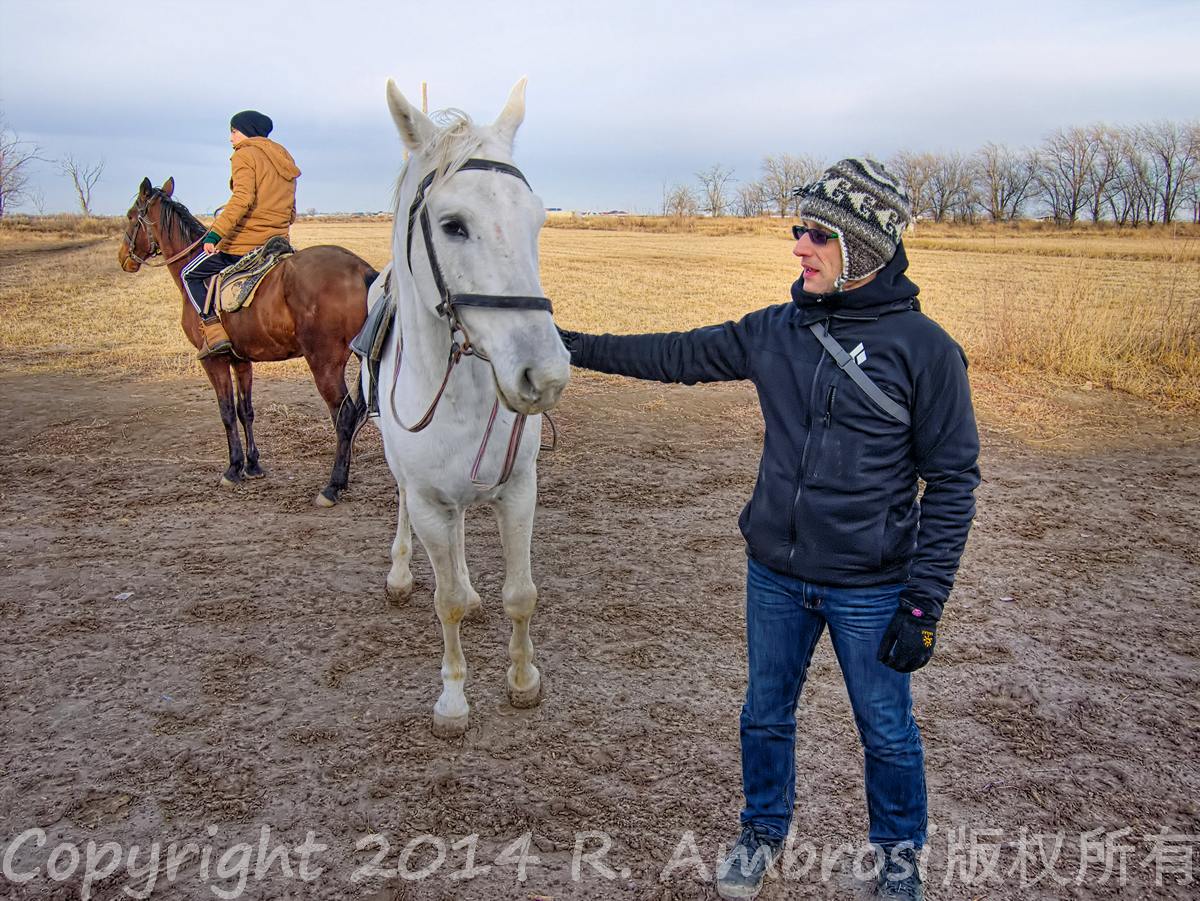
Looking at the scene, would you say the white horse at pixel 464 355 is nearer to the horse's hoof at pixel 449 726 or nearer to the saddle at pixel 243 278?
the horse's hoof at pixel 449 726

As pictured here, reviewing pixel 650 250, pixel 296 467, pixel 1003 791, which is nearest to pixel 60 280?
pixel 296 467

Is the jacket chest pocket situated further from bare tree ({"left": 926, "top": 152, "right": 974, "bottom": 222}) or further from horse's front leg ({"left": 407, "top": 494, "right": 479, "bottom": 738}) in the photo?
bare tree ({"left": 926, "top": 152, "right": 974, "bottom": 222})

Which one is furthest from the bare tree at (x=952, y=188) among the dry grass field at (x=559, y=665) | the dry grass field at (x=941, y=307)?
the dry grass field at (x=559, y=665)

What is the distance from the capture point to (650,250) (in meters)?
32.9

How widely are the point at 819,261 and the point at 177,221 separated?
662 centimetres

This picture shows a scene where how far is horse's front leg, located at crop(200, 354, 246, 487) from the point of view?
6.41 m

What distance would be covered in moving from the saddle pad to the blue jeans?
5.25 meters

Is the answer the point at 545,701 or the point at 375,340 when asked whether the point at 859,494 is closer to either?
the point at 545,701

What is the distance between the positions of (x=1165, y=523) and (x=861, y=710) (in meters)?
4.59

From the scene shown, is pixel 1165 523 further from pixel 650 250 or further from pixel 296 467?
pixel 650 250

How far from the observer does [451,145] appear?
2.48 m

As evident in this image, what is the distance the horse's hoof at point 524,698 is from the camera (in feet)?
11.5

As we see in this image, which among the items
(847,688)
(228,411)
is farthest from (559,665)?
(228,411)

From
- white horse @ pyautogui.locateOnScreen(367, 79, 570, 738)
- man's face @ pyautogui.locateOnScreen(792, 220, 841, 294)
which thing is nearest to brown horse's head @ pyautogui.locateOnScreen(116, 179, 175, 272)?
white horse @ pyautogui.locateOnScreen(367, 79, 570, 738)
